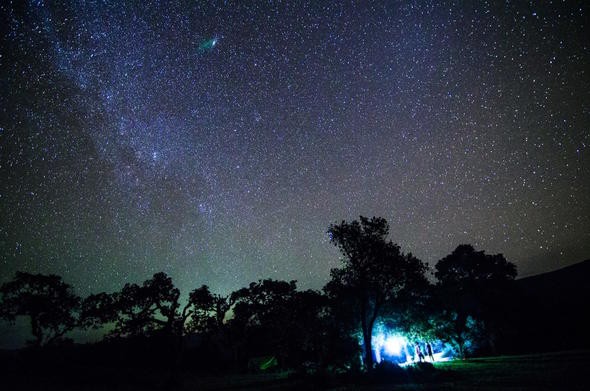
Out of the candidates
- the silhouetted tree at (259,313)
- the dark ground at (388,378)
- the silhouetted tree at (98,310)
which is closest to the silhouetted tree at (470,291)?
the dark ground at (388,378)

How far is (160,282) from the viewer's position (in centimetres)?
3819

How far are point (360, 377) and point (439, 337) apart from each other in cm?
2230

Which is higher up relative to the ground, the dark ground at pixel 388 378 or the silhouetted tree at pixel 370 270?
the silhouetted tree at pixel 370 270

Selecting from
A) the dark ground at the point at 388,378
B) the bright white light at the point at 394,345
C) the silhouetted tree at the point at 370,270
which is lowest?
the dark ground at the point at 388,378

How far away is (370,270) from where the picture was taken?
3000cm

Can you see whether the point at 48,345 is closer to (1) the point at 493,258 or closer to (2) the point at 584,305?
(1) the point at 493,258

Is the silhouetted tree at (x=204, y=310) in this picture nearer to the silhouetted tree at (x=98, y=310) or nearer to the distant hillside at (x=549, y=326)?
the silhouetted tree at (x=98, y=310)

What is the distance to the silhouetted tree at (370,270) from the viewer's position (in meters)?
29.5

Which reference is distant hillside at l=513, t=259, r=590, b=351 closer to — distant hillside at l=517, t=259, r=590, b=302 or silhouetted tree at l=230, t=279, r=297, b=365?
silhouetted tree at l=230, t=279, r=297, b=365

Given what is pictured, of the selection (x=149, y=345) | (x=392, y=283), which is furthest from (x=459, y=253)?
(x=149, y=345)

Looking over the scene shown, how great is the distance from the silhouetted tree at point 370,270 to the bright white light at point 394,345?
Result: 15849 mm

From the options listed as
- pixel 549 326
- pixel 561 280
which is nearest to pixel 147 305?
pixel 549 326

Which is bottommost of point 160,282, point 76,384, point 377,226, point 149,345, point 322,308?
point 76,384

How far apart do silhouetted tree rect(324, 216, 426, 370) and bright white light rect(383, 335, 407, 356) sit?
15.8 metres
